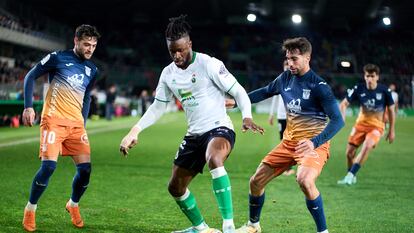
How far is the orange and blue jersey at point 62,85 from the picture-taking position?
298 inches

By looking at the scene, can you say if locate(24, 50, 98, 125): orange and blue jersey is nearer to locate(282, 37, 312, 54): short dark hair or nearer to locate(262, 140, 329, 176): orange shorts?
locate(262, 140, 329, 176): orange shorts

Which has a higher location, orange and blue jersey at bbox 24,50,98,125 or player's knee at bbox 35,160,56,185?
orange and blue jersey at bbox 24,50,98,125

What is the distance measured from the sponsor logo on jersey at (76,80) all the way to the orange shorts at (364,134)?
21.9ft

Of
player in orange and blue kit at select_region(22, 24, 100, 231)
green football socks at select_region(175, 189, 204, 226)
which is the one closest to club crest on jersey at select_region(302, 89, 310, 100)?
green football socks at select_region(175, 189, 204, 226)

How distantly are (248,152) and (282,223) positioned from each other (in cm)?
1054

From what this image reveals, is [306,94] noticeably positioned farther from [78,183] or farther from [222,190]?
[78,183]

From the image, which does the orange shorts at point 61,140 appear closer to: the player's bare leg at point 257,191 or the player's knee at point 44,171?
the player's knee at point 44,171

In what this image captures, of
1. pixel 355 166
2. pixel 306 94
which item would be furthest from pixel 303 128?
pixel 355 166

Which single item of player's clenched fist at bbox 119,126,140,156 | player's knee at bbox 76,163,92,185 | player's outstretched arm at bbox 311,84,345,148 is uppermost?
player's outstretched arm at bbox 311,84,345,148

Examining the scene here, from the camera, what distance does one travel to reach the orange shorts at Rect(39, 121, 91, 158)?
24.2 ft

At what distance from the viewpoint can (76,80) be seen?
776cm

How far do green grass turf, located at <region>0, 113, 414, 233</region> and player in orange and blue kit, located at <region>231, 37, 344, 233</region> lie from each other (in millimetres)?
754

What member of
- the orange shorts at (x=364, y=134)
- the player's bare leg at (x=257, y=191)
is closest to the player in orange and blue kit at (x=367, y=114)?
the orange shorts at (x=364, y=134)

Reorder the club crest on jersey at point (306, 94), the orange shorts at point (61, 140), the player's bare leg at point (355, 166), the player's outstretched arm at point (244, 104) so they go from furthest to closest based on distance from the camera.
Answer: the player's bare leg at point (355, 166) → the orange shorts at point (61, 140) → the club crest on jersey at point (306, 94) → the player's outstretched arm at point (244, 104)
